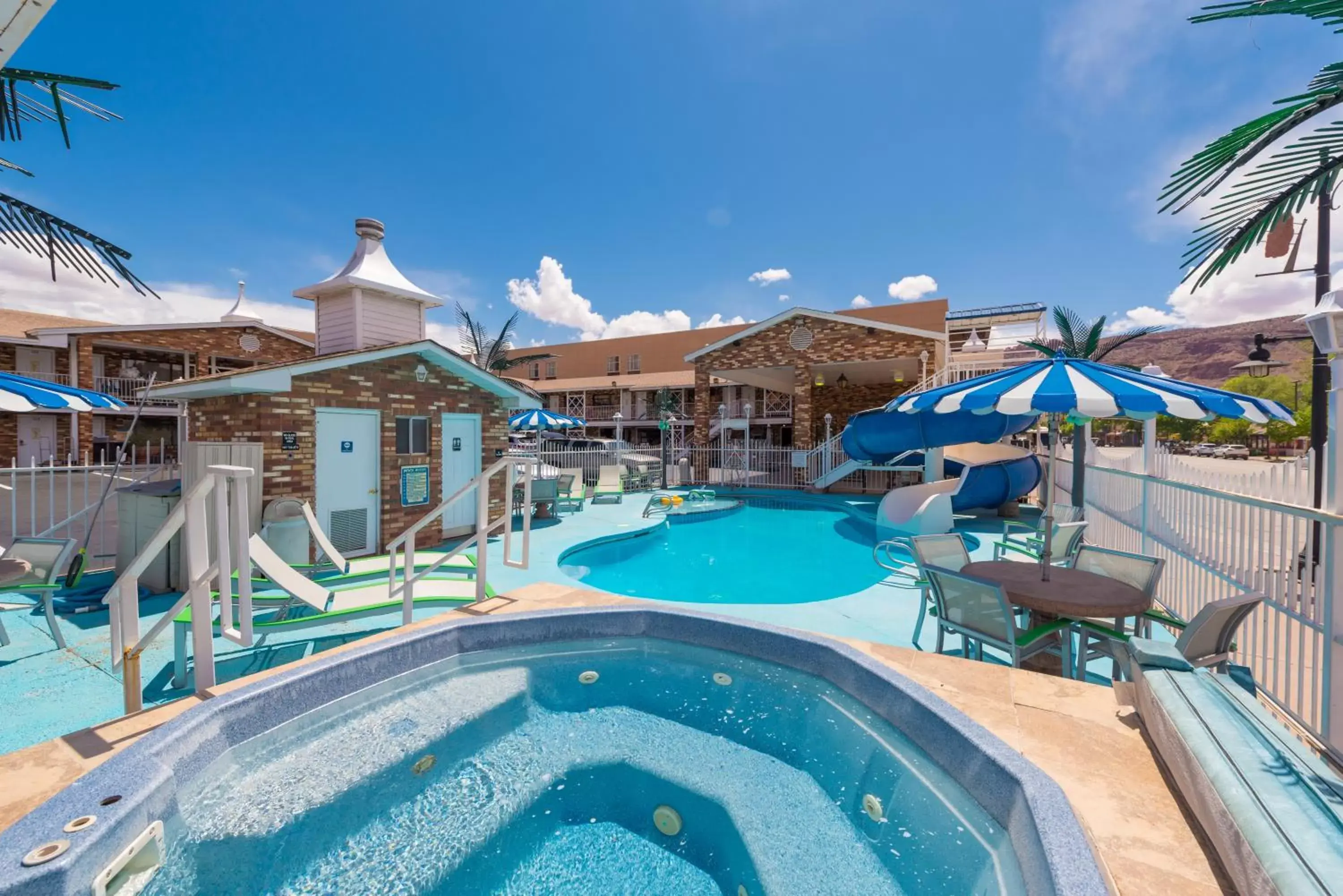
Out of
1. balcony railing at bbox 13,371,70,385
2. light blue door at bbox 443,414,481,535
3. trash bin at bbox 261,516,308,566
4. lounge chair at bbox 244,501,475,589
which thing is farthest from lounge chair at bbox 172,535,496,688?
balcony railing at bbox 13,371,70,385

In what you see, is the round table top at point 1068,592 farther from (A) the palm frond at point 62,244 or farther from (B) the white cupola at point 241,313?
(B) the white cupola at point 241,313

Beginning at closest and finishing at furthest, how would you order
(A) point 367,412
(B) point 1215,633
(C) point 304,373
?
(B) point 1215,633, (C) point 304,373, (A) point 367,412

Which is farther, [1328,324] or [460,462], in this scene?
[460,462]

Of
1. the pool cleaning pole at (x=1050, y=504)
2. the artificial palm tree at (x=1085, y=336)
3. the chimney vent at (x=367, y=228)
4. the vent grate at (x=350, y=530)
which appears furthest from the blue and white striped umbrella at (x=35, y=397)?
the artificial palm tree at (x=1085, y=336)

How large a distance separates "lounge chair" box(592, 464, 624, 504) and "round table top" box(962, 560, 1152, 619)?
11.2 metres

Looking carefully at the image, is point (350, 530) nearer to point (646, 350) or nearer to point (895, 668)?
point (895, 668)

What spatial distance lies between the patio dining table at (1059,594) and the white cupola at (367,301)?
9680 millimetres

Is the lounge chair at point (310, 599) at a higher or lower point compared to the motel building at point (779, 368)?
lower

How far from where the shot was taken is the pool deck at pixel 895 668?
2.14 metres

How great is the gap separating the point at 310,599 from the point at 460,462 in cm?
597

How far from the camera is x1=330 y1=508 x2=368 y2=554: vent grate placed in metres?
8.42

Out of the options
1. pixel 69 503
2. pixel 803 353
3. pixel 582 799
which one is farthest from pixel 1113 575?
pixel 803 353

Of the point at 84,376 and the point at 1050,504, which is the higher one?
the point at 84,376

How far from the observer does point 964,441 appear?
11.5 m
